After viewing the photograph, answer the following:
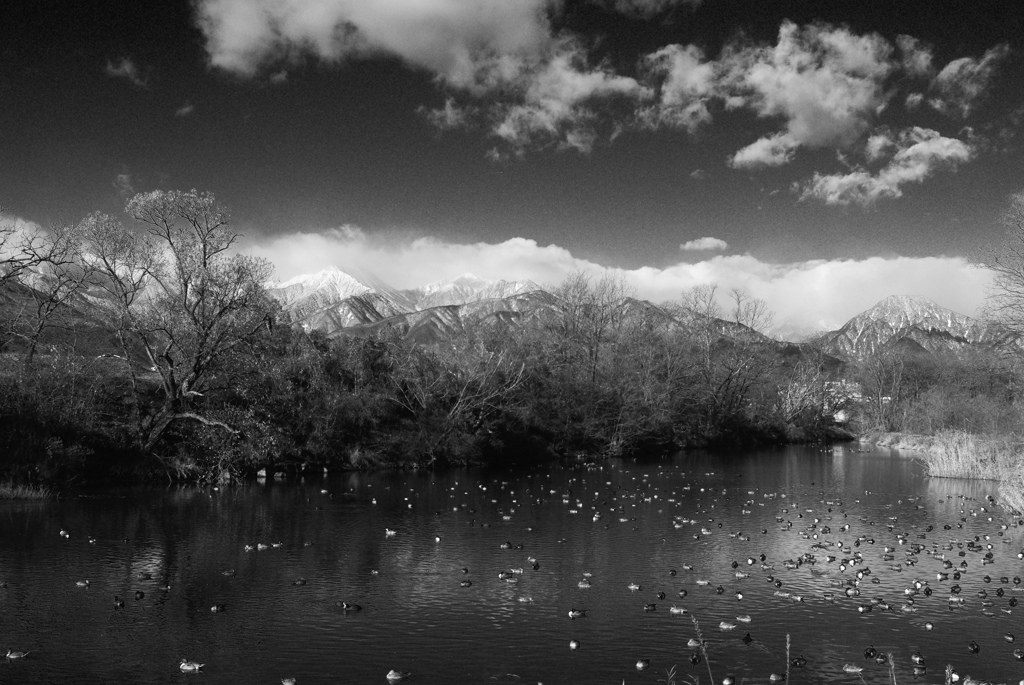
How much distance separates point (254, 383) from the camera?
40406 millimetres

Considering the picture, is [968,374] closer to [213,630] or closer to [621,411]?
[621,411]

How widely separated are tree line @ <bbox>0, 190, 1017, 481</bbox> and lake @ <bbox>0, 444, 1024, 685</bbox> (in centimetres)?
604

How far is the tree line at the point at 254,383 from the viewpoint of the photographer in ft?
114

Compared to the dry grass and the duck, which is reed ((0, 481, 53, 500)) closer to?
the duck

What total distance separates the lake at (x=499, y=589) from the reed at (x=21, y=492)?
97 cm

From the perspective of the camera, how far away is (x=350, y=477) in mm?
41312

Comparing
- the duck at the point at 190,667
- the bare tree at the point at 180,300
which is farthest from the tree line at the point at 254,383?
the duck at the point at 190,667

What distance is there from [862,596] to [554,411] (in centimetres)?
4331

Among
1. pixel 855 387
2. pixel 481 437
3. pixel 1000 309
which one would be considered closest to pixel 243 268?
pixel 481 437

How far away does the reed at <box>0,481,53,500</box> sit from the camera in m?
28.2

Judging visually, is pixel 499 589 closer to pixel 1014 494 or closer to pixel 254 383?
pixel 1014 494

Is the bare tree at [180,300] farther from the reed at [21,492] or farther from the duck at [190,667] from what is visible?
the duck at [190,667]

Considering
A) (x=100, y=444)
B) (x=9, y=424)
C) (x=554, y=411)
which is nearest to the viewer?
(x=9, y=424)

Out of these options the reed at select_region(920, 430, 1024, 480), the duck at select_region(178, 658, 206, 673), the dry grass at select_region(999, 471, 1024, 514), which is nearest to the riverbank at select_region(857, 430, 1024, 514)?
the reed at select_region(920, 430, 1024, 480)
